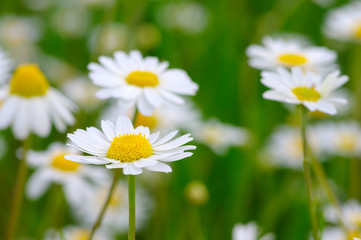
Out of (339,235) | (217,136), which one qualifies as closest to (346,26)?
(217,136)

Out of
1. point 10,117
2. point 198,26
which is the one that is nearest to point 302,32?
point 198,26

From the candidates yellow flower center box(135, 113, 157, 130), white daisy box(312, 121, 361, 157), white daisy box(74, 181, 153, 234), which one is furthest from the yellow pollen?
white daisy box(74, 181, 153, 234)

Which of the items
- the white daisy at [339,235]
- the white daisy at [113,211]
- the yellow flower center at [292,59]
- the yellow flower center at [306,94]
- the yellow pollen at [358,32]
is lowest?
the white daisy at [339,235]

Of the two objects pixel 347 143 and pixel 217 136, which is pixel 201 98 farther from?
pixel 347 143

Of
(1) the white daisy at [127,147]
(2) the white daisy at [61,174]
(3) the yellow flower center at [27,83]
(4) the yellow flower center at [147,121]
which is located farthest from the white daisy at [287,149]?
(1) the white daisy at [127,147]

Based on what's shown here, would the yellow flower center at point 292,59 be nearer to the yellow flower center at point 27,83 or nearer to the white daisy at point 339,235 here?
the white daisy at point 339,235

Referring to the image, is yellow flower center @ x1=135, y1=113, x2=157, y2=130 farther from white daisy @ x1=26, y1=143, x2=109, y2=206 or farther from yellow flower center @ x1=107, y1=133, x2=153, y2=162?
yellow flower center @ x1=107, y1=133, x2=153, y2=162

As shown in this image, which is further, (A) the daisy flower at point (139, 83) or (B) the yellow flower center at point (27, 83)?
(B) the yellow flower center at point (27, 83)
